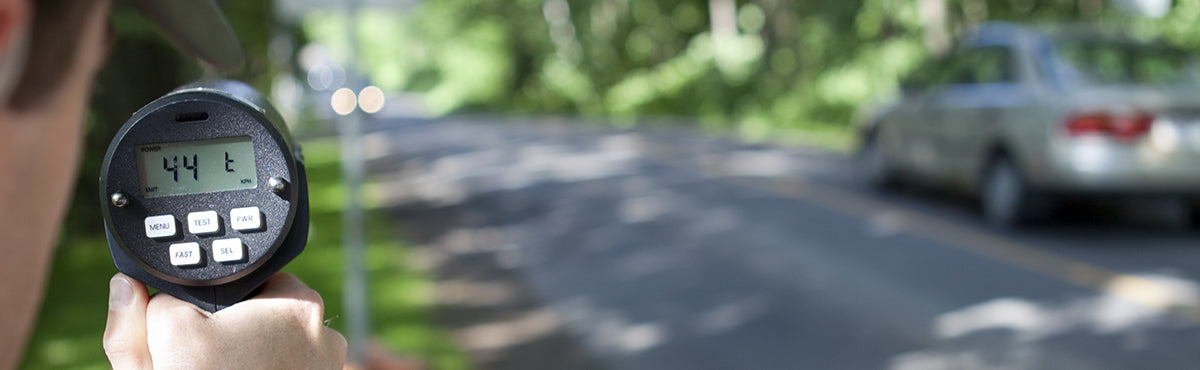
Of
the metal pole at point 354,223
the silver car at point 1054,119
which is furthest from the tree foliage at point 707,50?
the silver car at point 1054,119

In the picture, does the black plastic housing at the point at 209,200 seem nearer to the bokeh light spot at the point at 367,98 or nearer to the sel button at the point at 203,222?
the sel button at the point at 203,222

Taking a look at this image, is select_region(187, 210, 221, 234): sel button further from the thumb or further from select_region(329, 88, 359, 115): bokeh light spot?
select_region(329, 88, 359, 115): bokeh light spot

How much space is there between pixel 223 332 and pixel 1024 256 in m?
8.92

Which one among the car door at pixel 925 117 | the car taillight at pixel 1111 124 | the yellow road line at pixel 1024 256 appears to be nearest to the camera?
the yellow road line at pixel 1024 256

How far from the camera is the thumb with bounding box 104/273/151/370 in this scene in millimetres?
768

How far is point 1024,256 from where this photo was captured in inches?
355

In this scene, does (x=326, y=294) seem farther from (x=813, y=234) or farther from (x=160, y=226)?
(x=813, y=234)

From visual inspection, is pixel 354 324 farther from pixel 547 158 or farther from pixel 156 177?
pixel 547 158

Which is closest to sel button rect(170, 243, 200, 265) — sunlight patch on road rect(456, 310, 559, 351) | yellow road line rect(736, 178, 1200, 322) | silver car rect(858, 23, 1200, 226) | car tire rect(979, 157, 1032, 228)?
sunlight patch on road rect(456, 310, 559, 351)

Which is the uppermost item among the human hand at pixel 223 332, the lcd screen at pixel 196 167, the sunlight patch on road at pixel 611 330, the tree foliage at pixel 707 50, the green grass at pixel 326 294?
the tree foliage at pixel 707 50

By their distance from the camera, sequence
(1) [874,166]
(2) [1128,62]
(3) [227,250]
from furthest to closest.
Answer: (1) [874,166]
(2) [1128,62]
(3) [227,250]

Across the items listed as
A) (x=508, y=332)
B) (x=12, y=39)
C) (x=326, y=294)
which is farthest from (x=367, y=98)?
(x=12, y=39)

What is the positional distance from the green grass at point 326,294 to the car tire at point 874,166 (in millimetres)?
5288

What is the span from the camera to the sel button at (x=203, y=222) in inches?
30.8
